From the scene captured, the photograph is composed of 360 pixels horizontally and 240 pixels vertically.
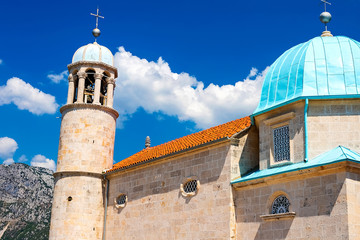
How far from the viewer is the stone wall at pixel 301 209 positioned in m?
14.0

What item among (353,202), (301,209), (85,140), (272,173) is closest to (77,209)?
(85,140)

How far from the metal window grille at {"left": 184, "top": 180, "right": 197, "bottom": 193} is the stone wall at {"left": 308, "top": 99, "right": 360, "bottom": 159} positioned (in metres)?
5.44

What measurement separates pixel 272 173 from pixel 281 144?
4.57 feet

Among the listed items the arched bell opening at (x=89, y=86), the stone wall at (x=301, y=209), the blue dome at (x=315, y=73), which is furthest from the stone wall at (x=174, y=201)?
the arched bell opening at (x=89, y=86)

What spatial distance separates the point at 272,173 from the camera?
1612 cm

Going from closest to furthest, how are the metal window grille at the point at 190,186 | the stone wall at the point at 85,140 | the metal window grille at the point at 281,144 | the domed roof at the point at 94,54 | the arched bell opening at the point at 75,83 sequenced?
1. the metal window grille at the point at 281,144
2. the metal window grille at the point at 190,186
3. the stone wall at the point at 85,140
4. the domed roof at the point at 94,54
5. the arched bell opening at the point at 75,83

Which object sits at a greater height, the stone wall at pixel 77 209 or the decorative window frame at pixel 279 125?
the decorative window frame at pixel 279 125

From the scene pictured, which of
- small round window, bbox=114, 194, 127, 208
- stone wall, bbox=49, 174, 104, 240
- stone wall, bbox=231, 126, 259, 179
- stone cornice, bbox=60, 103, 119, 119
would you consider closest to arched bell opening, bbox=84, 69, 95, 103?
stone cornice, bbox=60, 103, 119, 119

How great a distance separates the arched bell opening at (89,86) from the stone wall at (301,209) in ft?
42.1

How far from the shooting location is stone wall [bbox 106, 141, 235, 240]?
17984 mm

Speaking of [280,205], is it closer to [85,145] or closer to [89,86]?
[85,145]

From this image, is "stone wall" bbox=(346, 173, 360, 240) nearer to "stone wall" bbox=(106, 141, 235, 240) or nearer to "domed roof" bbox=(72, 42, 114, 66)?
"stone wall" bbox=(106, 141, 235, 240)

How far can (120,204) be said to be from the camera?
24.0 meters

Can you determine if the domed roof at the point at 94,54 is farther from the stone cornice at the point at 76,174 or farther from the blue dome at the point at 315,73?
the blue dome at the point at 315,73
